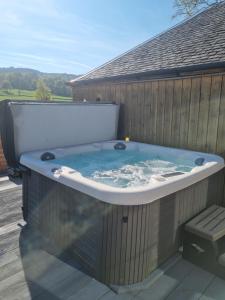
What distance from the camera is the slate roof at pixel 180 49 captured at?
3.84 meters

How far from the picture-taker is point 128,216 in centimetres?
205

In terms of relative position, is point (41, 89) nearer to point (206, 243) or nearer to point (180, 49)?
point (180, 49)

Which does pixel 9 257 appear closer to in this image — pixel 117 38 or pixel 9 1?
pixel 9 1

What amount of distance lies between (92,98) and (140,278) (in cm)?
445

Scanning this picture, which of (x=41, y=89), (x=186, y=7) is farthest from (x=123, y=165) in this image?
(x=41, y=89)

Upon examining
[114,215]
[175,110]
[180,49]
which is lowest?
[114,215]

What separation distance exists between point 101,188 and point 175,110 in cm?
261

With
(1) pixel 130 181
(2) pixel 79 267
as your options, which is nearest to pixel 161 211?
(1) pixel 130 181

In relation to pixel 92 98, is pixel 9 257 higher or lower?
lower

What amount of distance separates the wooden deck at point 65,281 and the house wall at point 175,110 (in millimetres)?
1984

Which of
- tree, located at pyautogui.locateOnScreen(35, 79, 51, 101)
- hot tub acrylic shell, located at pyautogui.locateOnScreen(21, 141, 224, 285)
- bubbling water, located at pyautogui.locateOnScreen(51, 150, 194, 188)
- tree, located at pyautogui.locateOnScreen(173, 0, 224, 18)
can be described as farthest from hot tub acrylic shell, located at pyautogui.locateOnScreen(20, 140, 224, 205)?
tree, located at pyautogui.locateOnScreen(35, 79, 51, 101)

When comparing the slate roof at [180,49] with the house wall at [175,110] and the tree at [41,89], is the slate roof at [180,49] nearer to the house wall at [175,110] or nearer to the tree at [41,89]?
the house wall at [175,110]

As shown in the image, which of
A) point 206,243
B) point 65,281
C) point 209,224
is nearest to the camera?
point 65,281

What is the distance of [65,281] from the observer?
7.42ft
